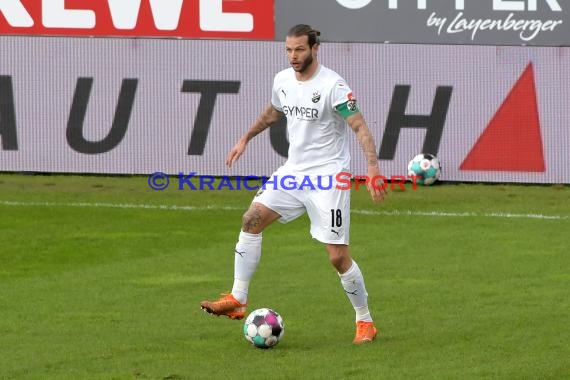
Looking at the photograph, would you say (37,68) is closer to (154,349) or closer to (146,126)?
(146,126)

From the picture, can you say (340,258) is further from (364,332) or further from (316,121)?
(316,121)

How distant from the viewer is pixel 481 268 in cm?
1483

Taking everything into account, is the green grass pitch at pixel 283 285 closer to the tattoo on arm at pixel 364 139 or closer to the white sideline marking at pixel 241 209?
the white sideline marking at pixel 241 209

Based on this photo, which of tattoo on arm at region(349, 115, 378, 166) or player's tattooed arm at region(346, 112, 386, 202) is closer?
player's tattooed arm at region(346, 112, 386, 202)

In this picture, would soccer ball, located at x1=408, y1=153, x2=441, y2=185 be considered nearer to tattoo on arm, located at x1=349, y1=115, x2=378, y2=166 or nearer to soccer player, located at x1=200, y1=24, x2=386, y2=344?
soccer player, located at x1=200, y1=24, x2=386, y2=344

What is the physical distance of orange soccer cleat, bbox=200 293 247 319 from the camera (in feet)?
36.5

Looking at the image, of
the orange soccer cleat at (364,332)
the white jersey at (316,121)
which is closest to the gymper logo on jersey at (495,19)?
the white jersey at (316,121)

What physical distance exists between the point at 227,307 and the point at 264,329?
521 mm

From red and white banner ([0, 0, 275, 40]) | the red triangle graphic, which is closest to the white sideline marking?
the red triangle graphic

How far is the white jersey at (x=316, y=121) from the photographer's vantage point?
36.4ft

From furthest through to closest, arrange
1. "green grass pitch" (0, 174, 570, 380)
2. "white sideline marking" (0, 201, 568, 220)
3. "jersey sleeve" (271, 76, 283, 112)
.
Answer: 1. "white sideline marking" (0, 201, 568, 220)
2. "jersey sleeve" (271, 76, 283, 112)
3. "green grass pitch" (0, 174, 570, 380)

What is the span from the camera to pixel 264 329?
10.8 metres

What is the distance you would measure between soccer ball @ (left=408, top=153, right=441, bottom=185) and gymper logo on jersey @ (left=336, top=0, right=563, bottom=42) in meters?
5.01

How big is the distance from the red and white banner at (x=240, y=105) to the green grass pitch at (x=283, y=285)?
502 millimetres
